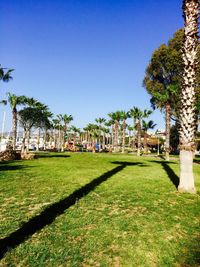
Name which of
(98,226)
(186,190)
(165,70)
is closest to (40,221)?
(98,226)

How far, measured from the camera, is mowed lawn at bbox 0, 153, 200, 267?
19.7ft

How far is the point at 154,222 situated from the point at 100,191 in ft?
12.5

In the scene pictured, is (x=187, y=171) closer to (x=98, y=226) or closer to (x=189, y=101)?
(x=189, y=101)

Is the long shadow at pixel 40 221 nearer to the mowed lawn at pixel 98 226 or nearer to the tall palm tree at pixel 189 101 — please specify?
the mowed lawn at pixel 98 226

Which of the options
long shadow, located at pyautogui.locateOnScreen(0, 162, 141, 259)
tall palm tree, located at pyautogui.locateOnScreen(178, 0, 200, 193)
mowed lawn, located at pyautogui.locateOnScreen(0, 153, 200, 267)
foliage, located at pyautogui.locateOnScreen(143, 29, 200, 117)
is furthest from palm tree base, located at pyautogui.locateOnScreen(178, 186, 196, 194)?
foliage, located at pyautogui.locateOnScreen(143, 29, 200, 117)

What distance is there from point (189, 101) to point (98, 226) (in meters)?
6.46

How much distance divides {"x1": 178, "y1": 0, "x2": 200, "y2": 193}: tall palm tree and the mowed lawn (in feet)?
3.03

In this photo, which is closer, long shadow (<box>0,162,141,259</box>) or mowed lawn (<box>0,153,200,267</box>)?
mowed lawn (<box>0,153,200,267</box>)

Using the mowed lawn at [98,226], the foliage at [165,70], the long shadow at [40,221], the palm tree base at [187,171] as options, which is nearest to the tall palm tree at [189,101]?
the palm tree base at [187,171]

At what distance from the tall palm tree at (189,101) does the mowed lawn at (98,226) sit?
3.03 ft

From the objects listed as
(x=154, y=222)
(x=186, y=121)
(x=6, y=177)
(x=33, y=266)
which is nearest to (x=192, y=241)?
(x=154, y=222)

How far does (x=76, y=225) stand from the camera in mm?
7602

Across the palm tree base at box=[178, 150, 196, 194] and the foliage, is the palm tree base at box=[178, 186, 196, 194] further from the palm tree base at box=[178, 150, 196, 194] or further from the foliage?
the foliage

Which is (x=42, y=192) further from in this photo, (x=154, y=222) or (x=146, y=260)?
(x=146, y=260)
